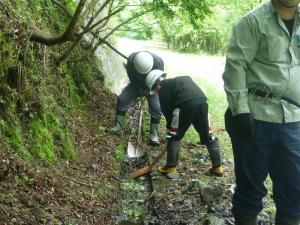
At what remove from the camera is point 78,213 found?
4969mm

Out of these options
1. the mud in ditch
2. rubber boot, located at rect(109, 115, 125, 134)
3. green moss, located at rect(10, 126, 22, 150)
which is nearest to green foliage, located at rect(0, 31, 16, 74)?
green moss, located at rect(10, 126, 22, 150)

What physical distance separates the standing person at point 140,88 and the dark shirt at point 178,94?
4.95 feet

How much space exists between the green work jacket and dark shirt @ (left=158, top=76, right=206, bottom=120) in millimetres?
2840

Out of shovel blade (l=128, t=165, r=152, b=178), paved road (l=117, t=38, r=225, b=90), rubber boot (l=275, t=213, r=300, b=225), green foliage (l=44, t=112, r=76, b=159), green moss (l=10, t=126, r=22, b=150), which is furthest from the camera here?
paved road (l=117, t=38, r=225, b=90)

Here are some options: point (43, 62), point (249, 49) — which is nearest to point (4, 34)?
point (43, 62)

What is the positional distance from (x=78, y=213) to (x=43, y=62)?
105 inches

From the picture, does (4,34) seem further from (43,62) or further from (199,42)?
(199,42)

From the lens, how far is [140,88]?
884cm

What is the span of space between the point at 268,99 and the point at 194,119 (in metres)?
3.10

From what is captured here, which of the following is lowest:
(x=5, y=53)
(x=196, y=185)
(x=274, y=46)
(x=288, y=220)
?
(x=196, y=185)

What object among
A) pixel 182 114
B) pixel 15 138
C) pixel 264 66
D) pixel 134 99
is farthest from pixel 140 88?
pixel 264 66

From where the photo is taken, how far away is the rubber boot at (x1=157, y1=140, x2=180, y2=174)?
679cm

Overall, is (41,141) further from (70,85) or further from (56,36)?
(70,85)

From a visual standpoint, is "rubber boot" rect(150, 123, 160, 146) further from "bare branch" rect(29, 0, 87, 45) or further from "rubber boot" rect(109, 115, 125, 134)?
"bare branch" rect(29, 0, 87, 45)
